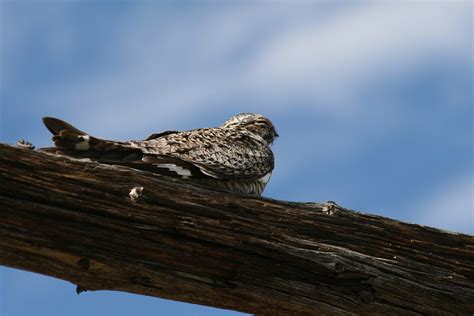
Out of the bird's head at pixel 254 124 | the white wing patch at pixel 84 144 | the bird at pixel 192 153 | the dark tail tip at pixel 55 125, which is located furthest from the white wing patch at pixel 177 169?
the bird's head at pixel 254 124

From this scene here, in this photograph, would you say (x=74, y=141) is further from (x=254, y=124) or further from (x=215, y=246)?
(x=254, y=124)

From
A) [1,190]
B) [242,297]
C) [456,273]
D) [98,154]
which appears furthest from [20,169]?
[456,273]

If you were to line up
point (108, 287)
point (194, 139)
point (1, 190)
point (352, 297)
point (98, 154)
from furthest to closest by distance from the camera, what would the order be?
point (194, 139) → point (98, 154) → point (352, 297) → point (108, 287) → point (1, 190)

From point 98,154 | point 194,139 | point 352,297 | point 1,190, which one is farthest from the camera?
point 194,139

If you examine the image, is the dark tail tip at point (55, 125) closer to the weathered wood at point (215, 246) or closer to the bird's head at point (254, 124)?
the weathered wood at point (215, 246)

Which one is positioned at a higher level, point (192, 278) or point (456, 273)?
point (456, 273)

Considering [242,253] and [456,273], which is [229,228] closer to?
[242,253]

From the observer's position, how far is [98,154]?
559cm

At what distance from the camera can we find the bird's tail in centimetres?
534

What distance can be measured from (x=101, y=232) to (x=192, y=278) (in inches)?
21.7

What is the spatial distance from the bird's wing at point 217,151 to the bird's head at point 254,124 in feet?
2.27

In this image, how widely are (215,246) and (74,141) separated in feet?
3.58

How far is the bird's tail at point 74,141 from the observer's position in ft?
17.5

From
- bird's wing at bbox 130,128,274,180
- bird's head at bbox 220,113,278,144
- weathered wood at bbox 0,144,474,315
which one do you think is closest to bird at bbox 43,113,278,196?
bird's wing at bbox 130,128,274,180
